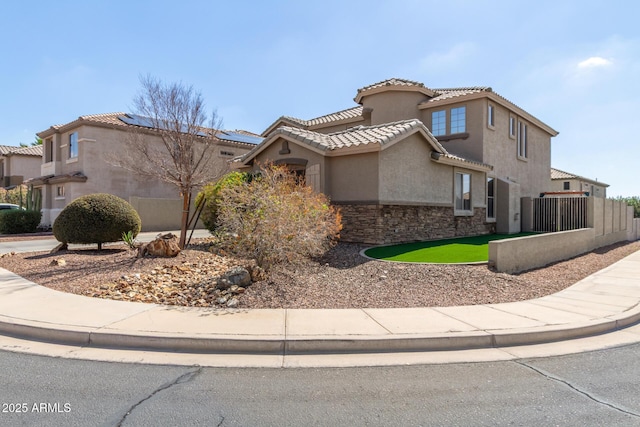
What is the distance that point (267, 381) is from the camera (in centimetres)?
424

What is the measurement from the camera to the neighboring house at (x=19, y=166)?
34938mm

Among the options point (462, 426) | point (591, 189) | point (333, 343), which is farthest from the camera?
point (591, 189)

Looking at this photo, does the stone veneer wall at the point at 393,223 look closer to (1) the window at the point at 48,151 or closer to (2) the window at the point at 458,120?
(2) the window at the point at 458,120

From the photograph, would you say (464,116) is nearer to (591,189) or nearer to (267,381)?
(267,381)

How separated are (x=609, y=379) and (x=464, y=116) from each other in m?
16.5

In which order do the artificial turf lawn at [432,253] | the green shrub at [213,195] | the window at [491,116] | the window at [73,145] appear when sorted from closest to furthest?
the artificial turf lawn at [432,253], the green shrub at [213,195], the window at [491,116], the window at [73,145]

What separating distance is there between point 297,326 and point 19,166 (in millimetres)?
41094

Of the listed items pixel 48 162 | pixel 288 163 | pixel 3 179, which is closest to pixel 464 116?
pixel 288 163

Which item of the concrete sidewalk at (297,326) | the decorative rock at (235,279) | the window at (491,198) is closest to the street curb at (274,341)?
the concrete sidewalk at (297,326)

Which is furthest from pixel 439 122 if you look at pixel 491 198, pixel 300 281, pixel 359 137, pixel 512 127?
pixel 300 281

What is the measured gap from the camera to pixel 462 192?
17.3 metres

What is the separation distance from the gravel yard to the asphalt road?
2.49m

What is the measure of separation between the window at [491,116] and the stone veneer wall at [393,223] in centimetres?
593

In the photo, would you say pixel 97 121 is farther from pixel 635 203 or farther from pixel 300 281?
pixel 635 203
